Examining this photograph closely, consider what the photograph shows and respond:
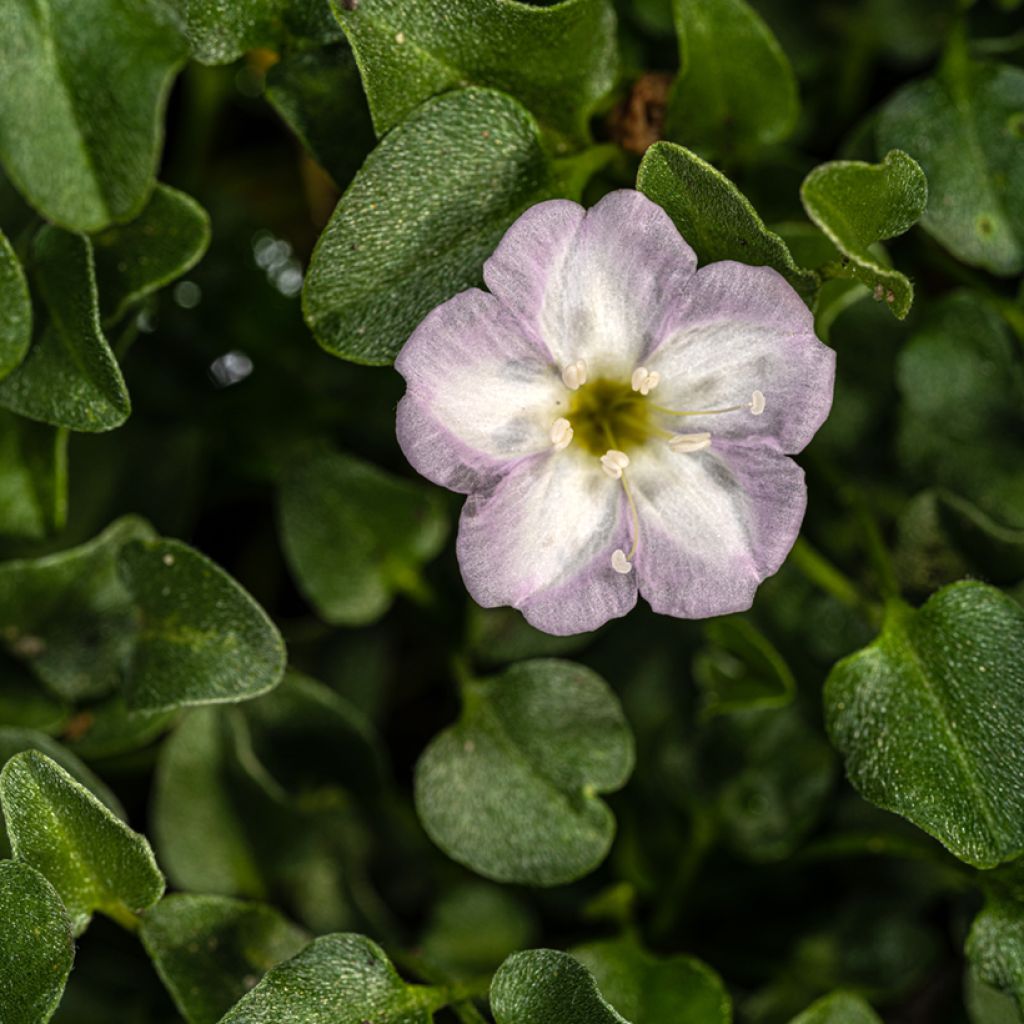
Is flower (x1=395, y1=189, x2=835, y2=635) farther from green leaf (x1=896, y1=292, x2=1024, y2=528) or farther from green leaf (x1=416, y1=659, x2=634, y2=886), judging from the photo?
green leaf (x1=896, y1=292, x2=1024, y2=528)

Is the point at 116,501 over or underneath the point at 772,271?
underneath

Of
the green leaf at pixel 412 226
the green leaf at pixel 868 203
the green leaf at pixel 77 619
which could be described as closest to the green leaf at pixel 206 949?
the green leaf at pixel 77 619

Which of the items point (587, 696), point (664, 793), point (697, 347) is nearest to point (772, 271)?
point (697, 347)

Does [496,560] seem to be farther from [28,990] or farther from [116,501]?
[116,501]

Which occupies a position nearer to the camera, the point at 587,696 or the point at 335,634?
the point at 587,696

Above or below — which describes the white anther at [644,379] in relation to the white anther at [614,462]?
above

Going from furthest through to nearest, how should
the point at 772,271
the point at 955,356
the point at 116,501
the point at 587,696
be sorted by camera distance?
1. the point at 116,501
2. the point at 955,356
3. the point at 587,696
4. the point at 772,271

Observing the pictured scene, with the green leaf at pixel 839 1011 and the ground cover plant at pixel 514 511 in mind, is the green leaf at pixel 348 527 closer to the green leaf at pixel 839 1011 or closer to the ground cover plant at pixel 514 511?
the ground cover plant at pixel 514 511
